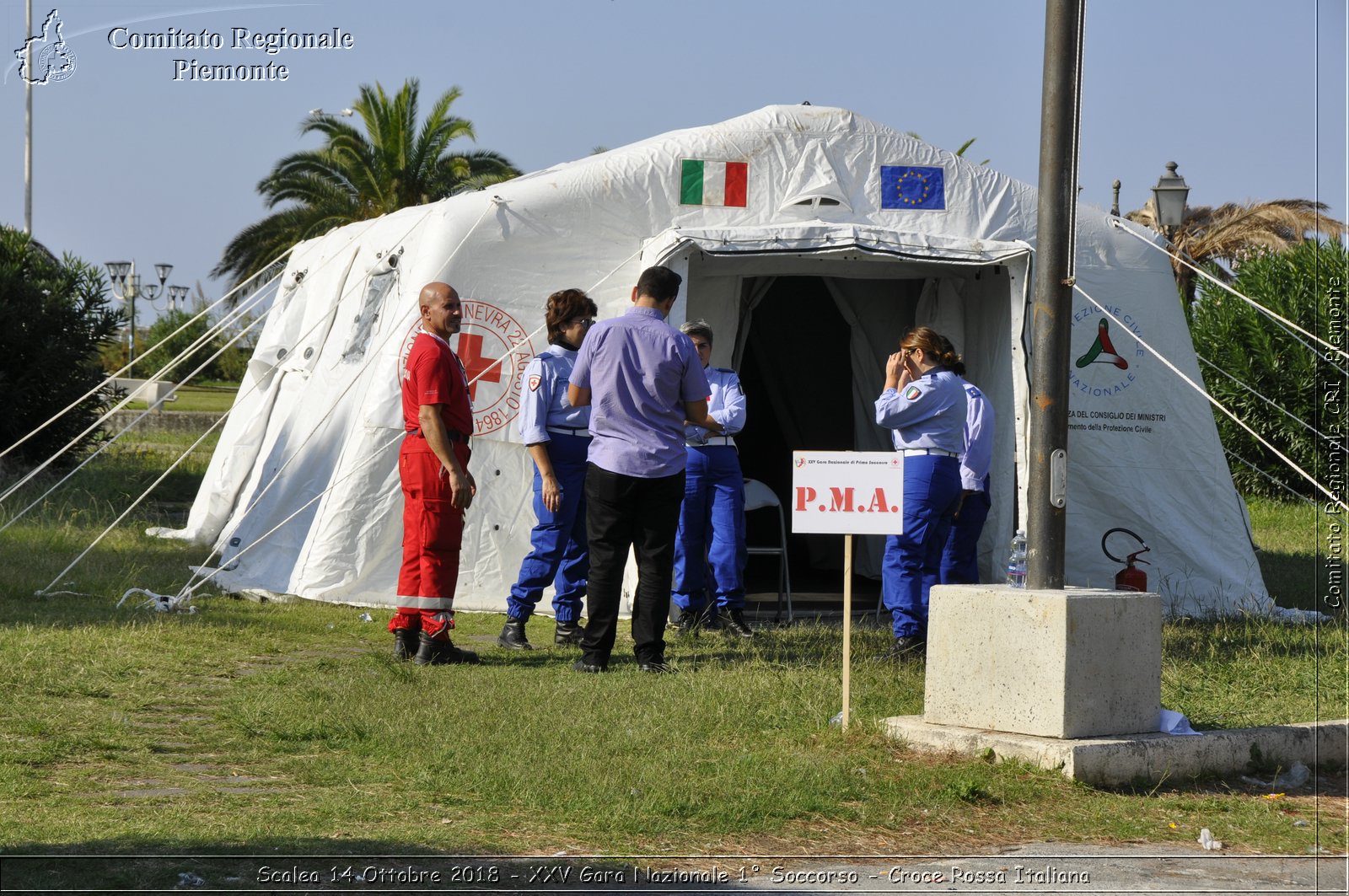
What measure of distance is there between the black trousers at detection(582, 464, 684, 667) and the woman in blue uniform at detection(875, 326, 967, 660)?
4.37 ft

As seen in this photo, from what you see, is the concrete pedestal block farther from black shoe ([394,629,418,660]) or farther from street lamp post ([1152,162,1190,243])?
street lamp post ([1152,162,1190,243])

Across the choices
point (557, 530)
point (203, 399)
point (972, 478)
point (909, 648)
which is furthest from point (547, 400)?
point (203, 399)

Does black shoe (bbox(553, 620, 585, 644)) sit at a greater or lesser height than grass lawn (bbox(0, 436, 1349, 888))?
greater

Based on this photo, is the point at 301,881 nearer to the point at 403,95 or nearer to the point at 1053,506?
the point at 1053,506

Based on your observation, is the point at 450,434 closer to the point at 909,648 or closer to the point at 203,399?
the point at 909,648

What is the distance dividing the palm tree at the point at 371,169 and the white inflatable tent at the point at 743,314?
688 inches

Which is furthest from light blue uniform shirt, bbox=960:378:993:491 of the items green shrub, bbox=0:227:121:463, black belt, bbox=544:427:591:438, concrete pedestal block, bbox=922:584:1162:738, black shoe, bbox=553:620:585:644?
green shrub, bbox=0:227:121:463

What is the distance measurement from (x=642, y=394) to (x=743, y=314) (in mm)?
4115

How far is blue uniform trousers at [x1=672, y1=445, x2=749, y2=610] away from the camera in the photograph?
27.5 feet

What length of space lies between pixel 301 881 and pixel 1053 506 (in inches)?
122

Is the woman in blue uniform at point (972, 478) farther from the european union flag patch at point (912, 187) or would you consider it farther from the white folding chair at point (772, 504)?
the european union flag patch at point (912, 187)

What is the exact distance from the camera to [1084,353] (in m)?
10.2

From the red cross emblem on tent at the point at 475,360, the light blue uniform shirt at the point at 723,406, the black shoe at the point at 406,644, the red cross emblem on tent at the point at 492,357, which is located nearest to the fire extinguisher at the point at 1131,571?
the light blue uniform shirt at the point at 723,406

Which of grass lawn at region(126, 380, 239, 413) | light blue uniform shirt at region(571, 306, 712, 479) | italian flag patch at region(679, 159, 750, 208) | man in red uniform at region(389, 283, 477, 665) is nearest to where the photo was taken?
light blue uniform shirt at region(571, 306, 712, 479)
